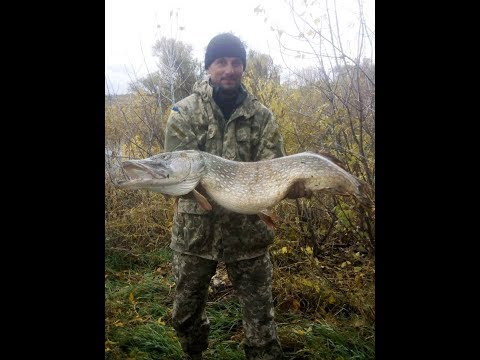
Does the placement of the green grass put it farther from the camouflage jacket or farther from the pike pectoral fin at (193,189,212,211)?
the pike pectoral fin at (193,189,212,211)

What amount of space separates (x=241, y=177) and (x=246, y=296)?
65cm

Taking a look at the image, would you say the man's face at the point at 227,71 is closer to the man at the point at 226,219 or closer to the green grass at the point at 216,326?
the man at the point at 226,219

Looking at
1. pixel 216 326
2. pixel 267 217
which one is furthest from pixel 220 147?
pixel 216 326

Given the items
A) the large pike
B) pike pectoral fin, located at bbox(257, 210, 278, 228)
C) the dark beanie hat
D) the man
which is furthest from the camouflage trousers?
the dark beanie hat

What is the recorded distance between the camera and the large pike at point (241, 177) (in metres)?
1.88

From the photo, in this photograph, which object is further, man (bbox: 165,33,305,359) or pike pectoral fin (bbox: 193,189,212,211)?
man (bbox: 165,33,305,359)

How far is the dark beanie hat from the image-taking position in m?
2.04

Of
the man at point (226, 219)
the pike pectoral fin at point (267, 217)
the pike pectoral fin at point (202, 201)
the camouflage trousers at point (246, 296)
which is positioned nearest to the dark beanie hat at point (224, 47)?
the man at point (226, 219)

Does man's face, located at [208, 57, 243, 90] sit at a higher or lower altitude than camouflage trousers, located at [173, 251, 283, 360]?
higher

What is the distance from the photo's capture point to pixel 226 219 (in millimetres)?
2102

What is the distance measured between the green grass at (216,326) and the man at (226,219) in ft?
1.36

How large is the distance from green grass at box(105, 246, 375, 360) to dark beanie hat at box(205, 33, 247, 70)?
1.70 meters
